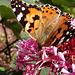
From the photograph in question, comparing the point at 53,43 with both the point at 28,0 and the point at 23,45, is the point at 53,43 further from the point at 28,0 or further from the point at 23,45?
the point at 28,0

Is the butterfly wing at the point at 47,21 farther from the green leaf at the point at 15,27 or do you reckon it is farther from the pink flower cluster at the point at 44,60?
the green leaf at the point at 15,27

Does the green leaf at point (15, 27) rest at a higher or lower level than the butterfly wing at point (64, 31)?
lower

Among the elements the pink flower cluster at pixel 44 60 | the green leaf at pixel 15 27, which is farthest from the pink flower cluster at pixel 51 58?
the green leaf at pixel 15 27

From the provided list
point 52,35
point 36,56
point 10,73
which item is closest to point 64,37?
point 52,35

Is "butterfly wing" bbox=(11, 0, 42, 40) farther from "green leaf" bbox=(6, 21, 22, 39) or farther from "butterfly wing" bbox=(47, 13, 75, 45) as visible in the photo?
Result: "green leaf" bbox=(6, 21, 22, 39)

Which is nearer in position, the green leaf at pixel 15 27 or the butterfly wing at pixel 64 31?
the butterfly wing at pixel 64 31

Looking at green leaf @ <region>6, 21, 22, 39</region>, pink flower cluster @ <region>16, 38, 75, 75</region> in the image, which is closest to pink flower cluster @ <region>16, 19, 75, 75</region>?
pink flower cluster @ <region>16, 38, 75, 75</region>

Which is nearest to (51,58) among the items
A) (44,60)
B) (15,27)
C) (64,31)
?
(44,60)

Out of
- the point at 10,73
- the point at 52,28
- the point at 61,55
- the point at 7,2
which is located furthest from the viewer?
the point at 10,73
